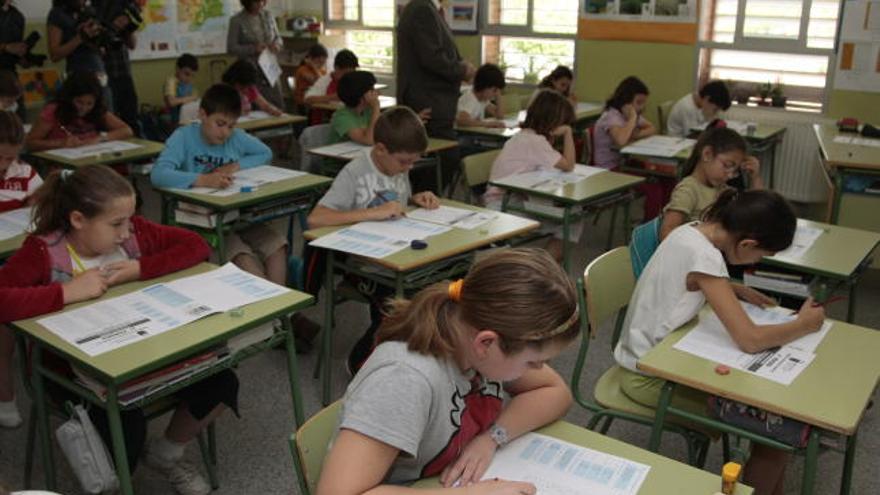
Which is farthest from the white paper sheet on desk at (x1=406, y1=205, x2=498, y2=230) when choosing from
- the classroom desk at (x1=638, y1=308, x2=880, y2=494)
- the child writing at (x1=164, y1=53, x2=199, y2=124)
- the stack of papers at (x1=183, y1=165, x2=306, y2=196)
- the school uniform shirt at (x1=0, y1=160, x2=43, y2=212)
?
the child writing at (x1=164, y1=53, x2=199, y2=124)

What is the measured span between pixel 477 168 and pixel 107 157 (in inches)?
77.7

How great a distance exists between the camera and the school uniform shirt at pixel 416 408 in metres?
1.26

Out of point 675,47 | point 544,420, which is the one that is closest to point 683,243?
point 544,420

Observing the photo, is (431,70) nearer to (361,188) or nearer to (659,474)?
(361,188)

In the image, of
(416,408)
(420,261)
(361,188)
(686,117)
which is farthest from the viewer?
(686,117)

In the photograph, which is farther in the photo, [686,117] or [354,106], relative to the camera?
[686,117]

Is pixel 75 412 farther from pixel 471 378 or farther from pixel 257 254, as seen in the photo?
pixel 257 254

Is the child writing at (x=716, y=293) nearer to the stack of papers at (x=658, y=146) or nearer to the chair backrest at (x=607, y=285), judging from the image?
the chair backrest at (x=607, y=285)

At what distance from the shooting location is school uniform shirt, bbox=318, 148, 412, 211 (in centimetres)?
312

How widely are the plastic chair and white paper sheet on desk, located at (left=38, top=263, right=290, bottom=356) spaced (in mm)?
895

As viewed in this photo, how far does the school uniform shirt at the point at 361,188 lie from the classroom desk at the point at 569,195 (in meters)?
0.83

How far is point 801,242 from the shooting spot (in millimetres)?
3059

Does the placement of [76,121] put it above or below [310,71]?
below

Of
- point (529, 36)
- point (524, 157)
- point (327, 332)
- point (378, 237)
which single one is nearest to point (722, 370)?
point (378, 237)
